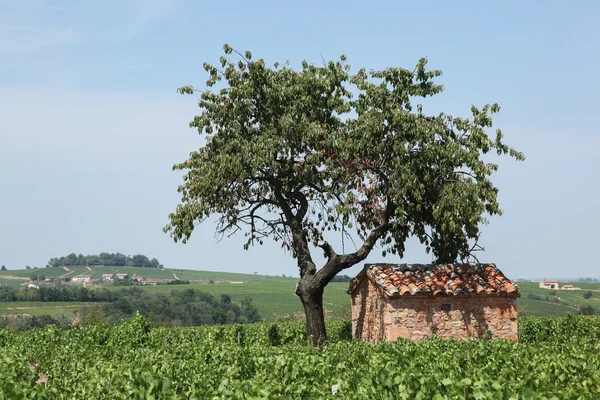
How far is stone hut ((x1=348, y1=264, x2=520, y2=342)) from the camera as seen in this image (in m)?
24.6

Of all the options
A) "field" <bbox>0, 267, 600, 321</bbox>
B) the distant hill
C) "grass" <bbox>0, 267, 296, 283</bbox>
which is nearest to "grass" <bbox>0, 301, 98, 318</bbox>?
"field" <bbox>0, 267, 600, 321</bbox>

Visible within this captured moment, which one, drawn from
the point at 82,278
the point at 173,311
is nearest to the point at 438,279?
the point at 173,311

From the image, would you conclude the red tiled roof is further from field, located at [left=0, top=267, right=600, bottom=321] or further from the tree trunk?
field, located at [left=0, top=267, right=600, bottom=321]

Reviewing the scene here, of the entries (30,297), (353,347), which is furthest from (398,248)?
(30,297)

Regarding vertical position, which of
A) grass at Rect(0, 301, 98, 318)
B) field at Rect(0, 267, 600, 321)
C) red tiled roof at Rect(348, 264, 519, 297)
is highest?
red tiled roof at Rect(348, 264, 519, 297)

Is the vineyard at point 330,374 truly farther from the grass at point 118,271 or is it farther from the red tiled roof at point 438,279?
the grass at point 118,271

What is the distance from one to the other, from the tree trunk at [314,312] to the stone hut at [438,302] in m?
2.12

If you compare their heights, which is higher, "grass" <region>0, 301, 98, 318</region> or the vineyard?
the vineyard

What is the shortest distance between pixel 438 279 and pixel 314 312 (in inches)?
208

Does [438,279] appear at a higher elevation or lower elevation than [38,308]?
higher

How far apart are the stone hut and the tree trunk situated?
6.95 ft

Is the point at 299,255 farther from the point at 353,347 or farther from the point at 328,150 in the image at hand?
the point at 353,347

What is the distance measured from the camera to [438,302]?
24.8 meters

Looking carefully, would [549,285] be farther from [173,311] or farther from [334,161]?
[334,161]
